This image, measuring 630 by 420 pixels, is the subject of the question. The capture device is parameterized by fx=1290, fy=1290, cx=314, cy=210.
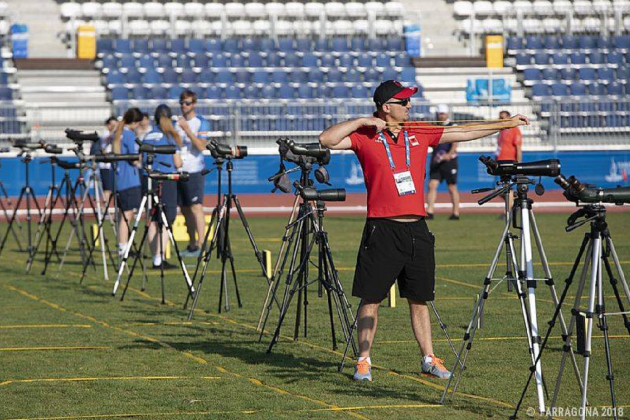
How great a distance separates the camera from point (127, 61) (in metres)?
35.5

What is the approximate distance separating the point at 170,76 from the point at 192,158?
738 inches

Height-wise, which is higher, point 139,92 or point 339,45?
point 339,45

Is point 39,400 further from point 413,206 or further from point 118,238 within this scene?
point 118,238

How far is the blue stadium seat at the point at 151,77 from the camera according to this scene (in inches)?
1359

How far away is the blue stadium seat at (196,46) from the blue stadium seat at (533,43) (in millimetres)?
9875

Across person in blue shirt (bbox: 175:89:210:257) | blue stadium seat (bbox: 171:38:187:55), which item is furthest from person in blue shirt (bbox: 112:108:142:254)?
blue stadium seat (bbox: 171:38:187:55)

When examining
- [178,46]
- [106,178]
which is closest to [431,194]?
[106,178]

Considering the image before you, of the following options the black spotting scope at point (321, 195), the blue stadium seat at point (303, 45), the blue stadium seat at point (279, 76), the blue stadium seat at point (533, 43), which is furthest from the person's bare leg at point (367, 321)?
the blue stadium seat at point (533, 43)

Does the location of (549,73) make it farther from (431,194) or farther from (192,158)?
(192,158)

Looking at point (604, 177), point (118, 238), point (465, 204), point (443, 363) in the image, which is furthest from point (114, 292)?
point (604, 177)

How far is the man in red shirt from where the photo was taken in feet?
28.3

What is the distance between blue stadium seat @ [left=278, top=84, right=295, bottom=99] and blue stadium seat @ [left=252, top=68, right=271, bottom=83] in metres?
0.54

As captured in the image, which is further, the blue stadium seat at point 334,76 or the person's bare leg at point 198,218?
the blue stadium seat at point 334,76

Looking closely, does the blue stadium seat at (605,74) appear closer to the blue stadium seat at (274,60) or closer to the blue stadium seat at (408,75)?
the blue stadium seat at (408,75)
